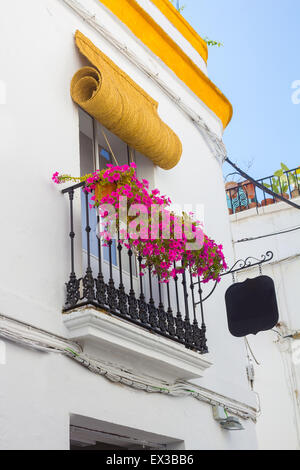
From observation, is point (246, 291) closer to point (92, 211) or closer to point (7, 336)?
point (92, 211)

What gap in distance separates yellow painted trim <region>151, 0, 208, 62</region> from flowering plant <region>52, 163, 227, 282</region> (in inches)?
137

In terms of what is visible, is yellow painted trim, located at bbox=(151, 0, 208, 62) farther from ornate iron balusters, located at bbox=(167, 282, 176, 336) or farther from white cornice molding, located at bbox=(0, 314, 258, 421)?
white cornice molding, located at bbox=(0, 314, 258, 421)

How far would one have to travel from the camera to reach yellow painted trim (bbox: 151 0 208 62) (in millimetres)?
8164

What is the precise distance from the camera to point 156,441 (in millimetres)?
5852

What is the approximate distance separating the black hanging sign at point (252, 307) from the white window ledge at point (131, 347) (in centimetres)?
49

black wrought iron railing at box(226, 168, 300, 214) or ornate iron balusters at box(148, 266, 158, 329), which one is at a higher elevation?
black wrought iron railing at box(226, 168, 300, 214)

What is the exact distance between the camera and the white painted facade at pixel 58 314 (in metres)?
4.56

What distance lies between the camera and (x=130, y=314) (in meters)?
5.31

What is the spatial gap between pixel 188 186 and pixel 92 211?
1723 millimetres

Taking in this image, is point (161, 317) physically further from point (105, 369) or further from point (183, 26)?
point (183, 26)

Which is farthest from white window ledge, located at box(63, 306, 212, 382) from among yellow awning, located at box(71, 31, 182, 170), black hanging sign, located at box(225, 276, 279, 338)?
→ yellow awning, located at box(71, 31, 182, 170)

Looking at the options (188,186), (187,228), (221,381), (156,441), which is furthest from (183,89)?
(156,441)

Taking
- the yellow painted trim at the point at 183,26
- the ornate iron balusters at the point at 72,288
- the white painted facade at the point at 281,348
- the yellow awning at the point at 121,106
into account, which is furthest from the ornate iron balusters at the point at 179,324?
the white painted facade at the point at 281,348

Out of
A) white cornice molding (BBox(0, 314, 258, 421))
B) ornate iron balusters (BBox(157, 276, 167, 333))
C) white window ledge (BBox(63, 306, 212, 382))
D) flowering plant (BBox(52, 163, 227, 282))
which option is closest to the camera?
white cornice molding (BBox(0, 314, 258, 421))
